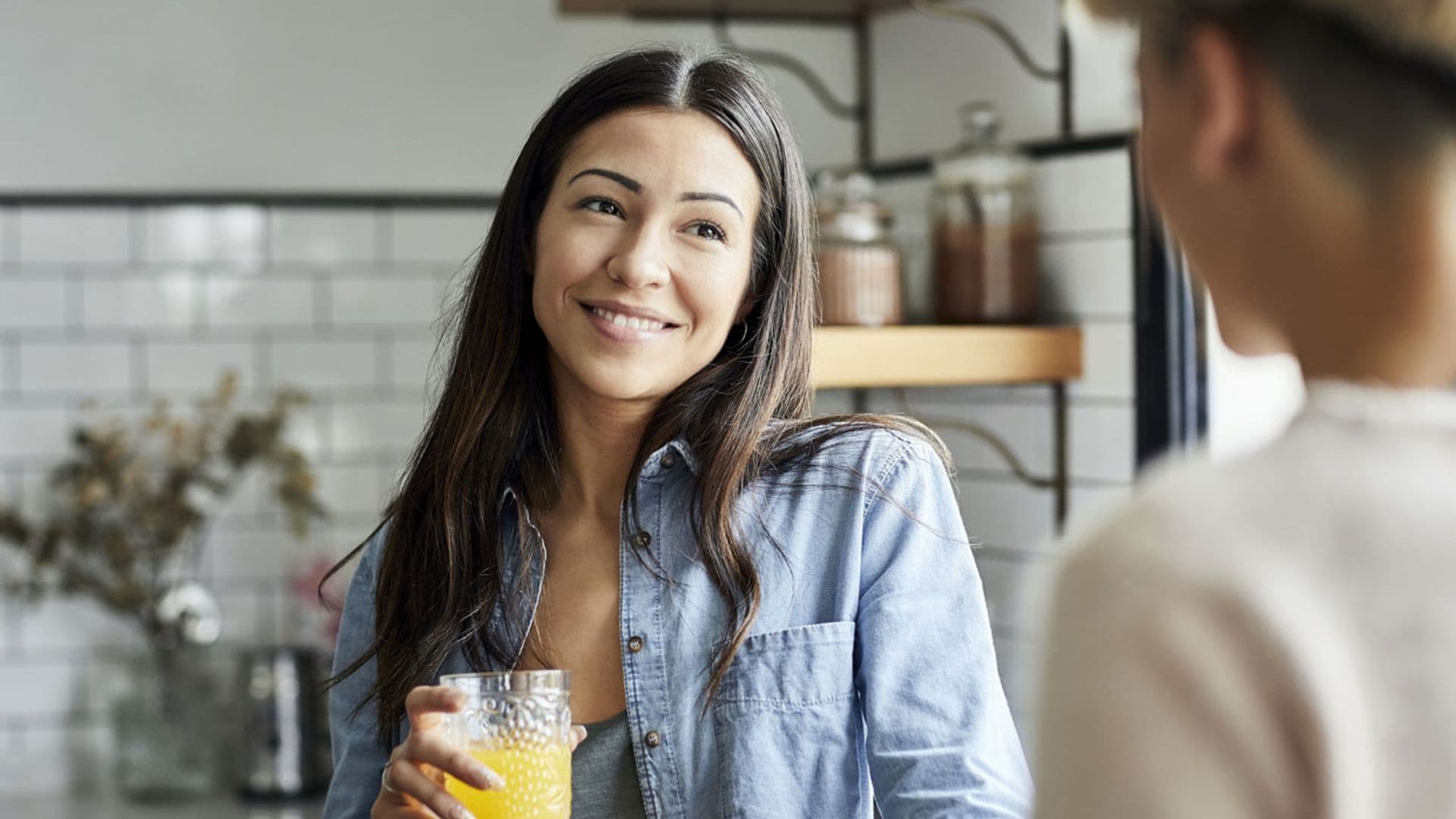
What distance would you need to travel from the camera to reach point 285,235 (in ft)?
8.54

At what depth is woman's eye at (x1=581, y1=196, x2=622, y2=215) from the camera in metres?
1.20

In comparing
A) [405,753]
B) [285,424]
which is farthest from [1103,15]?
[285,424]

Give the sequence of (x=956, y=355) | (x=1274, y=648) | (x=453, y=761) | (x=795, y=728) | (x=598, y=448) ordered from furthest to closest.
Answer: (x=956, y=355), (x=598, y=448), (x=795, y=728), (x=453, y=761), (x=1274, y=648)

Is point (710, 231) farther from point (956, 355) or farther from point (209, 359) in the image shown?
point (209, 359)

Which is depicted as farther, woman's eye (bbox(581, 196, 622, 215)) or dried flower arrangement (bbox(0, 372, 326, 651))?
dried flower arrangement (bbox(0, 372, 326, 651))

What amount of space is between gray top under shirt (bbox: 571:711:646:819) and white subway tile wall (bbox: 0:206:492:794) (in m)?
1.48

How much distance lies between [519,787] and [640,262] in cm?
41

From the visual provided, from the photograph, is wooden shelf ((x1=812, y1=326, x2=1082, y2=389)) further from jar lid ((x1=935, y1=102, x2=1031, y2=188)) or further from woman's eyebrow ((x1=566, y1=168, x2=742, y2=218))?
woman's eyebrow ((x1=566, y1=168, x2=742, y2=218))

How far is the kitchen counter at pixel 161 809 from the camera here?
2363 millimetres

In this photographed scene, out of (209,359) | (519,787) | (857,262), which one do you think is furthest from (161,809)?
(519,787)

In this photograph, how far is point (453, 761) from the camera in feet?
2.96

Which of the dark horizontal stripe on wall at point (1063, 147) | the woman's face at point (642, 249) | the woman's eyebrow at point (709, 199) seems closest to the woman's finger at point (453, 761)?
the woman's face at point (642, 249)

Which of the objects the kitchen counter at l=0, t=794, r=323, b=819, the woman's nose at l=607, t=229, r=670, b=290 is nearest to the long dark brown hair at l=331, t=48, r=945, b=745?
the woman's nose at l=607, t=229, r=670, b=290

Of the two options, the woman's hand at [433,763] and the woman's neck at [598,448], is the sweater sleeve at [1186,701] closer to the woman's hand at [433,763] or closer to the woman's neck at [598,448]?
the woman's hand at [433,763]
